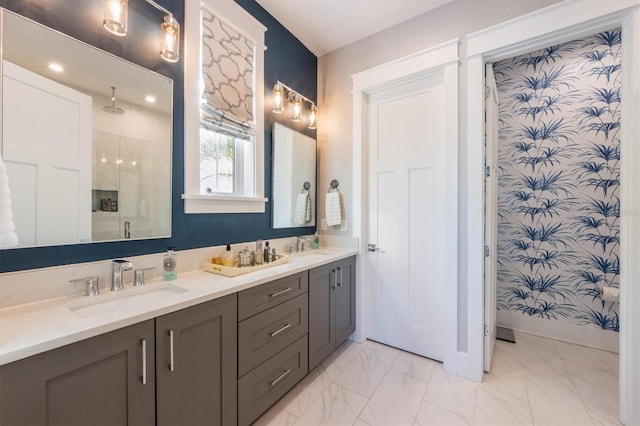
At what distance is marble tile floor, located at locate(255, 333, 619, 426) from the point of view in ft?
5.18

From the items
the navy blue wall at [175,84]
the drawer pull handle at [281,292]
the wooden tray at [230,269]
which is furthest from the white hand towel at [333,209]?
the drawer pull handle at [281,292]

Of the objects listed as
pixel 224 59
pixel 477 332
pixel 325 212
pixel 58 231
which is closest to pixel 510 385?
pixel 477 332

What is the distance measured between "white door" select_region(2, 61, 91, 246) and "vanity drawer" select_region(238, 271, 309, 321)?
821mm

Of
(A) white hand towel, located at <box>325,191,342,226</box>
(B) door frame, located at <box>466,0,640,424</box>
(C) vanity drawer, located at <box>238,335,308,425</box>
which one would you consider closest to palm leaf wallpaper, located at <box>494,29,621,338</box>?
(B) door frame, located at <box>466,0,640,424</box>

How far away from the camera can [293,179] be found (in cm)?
249

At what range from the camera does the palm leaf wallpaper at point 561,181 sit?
238cm

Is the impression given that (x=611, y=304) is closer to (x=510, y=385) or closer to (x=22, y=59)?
(x=510, y=385)

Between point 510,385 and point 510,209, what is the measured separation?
1.71 meters

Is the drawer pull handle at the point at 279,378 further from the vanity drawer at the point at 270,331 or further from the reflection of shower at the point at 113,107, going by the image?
the reflection of shower at the point at 113,107

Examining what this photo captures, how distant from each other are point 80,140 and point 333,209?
190 centimetres

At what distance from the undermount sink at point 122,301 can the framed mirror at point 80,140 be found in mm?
291

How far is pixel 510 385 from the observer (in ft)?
6.18

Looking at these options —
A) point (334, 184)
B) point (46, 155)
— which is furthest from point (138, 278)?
point (334, 184)

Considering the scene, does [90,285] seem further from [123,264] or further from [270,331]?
[270,331]
